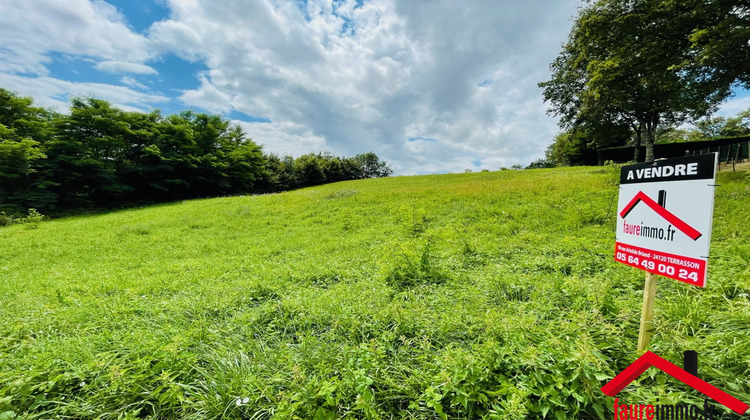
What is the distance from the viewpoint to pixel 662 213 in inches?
82.0

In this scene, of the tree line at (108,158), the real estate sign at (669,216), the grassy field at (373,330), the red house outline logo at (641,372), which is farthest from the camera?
the tree line at (108,158)

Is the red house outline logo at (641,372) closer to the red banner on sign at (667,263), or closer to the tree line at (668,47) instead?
the red banner on sign at (667,263)

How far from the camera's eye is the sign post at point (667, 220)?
1.85 m

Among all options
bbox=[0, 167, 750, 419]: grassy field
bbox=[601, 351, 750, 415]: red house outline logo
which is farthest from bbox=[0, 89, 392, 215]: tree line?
bbox=[601, 351, 750, 415]: red house outline logo

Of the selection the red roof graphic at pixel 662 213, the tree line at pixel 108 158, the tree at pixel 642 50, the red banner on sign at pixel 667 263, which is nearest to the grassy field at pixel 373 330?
the red banner on sign at pixel 667 263

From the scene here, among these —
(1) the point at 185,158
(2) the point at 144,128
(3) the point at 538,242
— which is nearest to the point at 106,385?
(3) the point at 538,242

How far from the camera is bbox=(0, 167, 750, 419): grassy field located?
77.9 inches

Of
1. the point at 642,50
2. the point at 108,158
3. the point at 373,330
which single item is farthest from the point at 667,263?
the point at 108,158

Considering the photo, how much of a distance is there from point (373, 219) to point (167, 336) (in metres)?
7.45

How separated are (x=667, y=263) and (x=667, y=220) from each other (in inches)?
13.3

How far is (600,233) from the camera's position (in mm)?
5930

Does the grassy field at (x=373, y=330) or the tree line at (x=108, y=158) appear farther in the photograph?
the tree line at (x=108, y=158)

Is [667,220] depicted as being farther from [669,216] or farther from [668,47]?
[668,47]

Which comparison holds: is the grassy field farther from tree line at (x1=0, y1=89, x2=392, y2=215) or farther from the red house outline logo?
tree line at (x1=0, y1=89, x2=392, y2=215)
